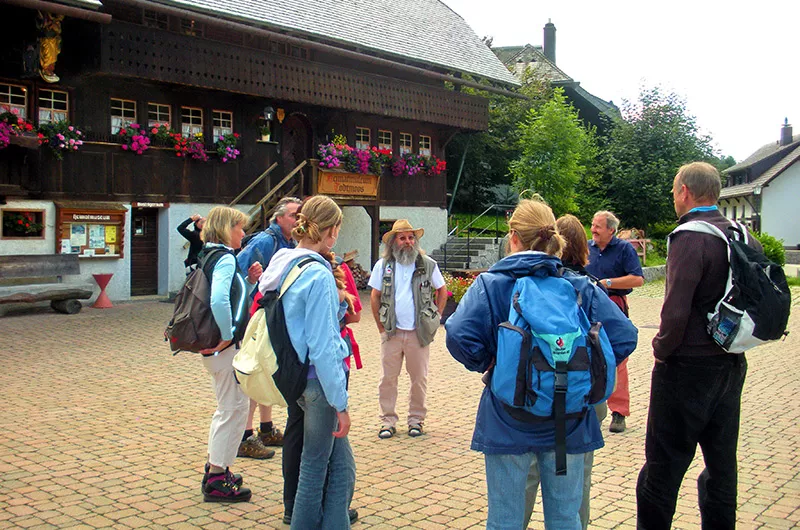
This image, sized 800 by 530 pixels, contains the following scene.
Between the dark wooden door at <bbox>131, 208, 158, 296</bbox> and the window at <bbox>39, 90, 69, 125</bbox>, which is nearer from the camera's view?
the window at <bbox>39, 90, 69, 125</bbox>

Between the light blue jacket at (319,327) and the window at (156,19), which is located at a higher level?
the window at (156,19)

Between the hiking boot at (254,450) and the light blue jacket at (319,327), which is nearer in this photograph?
the light blue jacket at (319,327)

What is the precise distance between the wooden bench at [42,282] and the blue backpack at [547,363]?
14.1 meters

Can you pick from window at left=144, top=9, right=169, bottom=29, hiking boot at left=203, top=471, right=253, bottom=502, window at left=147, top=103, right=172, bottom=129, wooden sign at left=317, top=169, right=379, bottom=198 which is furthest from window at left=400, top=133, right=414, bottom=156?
hiking boot at left=203, top=471, right=253, bottom=502

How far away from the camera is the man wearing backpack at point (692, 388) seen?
4.00 m

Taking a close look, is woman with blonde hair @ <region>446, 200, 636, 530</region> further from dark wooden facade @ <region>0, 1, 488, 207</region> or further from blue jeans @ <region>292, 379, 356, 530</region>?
dark wooden facade @ <region>0, 1, 488, 207</region>

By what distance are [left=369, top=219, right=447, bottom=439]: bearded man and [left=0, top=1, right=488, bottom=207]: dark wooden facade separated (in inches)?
466

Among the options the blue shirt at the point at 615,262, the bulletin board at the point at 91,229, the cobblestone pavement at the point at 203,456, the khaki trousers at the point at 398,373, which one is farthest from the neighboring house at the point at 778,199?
the khaki trousers at the point at 398,373

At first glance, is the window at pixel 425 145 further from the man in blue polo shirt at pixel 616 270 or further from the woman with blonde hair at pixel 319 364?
the woman with blonde hair at pixel 319 364

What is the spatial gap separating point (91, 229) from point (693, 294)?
16437 millimetres

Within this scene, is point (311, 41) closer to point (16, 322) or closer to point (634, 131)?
point (16, 322)

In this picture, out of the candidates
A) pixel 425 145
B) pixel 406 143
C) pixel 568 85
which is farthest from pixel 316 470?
pixel 568 85

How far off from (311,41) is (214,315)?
56.5ft

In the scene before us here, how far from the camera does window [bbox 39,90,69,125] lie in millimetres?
17250
